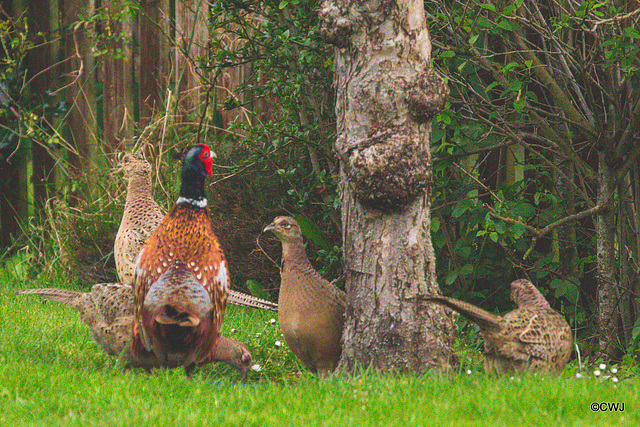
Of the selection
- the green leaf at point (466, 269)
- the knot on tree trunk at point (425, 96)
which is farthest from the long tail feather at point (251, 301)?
the knot on tree trunk at point (425, 96)

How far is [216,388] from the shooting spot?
11.1 ft

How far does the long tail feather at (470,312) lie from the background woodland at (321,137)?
30.9 inches

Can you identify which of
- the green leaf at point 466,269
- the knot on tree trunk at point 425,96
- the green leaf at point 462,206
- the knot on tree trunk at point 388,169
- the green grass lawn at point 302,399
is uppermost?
Answer: the knot on tree trunk at point 425,96

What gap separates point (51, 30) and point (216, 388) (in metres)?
6.23

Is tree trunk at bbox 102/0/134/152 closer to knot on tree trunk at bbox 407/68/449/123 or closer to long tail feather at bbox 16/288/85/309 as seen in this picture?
long tail feather at bbox 16/288/85/309

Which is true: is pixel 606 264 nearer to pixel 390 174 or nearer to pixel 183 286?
Result: pixel 390 174

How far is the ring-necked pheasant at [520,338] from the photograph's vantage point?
3389mm

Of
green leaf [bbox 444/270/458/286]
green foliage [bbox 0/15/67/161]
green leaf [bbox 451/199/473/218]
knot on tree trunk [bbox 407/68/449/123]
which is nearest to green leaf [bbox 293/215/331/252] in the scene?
green leaf [bbox 444/270/458/286]

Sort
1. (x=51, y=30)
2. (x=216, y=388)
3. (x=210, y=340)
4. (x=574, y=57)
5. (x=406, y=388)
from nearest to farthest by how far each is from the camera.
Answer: (x=406, y=388)
(x=216, y=388)
(x=210, y=340)
(x=574, y=57)
(x=51, y=30)

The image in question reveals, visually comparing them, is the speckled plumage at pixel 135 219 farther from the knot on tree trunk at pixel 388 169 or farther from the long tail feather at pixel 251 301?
the knot on tree trunk at pixel 388 169

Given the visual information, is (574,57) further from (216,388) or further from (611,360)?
A: (216,388)

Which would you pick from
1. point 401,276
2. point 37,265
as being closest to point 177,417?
point 401,276

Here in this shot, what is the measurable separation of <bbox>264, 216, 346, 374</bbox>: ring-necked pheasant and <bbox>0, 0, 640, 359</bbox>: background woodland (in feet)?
2.48

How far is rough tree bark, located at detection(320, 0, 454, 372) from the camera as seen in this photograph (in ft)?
11.5
